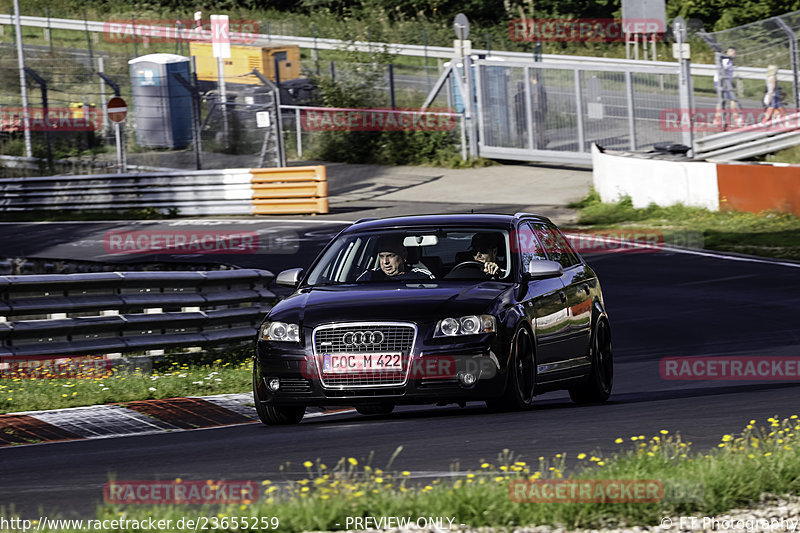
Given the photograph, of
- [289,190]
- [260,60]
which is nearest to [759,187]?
[289,190]

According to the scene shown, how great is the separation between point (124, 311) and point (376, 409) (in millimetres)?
4017

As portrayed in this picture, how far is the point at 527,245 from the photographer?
10406 mm

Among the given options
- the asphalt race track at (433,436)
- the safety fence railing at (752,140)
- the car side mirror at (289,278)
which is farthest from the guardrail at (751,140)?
the car side mirror at (289,278)

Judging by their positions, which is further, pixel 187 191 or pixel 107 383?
pixel 187 191

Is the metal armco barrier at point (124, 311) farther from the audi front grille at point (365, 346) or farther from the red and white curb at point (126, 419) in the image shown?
the audi front grille at point (365, 346)

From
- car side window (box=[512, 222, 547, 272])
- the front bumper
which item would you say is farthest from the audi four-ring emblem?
car side window (box=[512, 222, 547, 272])

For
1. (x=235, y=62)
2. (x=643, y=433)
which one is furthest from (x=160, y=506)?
(x=235, y=62)

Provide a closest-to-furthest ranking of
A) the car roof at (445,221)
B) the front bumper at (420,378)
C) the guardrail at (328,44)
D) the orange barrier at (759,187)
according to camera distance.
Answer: the front bumper at (420,378)
the car roof at (445,221)
the orange barrier at (759,187)
the guardrail at (328,44)

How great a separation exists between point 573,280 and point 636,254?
41.0ft

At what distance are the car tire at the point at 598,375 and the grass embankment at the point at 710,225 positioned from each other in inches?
448

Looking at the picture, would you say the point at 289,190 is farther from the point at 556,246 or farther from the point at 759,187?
the point at 556,246

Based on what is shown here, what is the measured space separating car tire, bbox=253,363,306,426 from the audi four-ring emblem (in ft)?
2.50

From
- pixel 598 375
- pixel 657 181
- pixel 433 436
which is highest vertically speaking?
pixel 433 436

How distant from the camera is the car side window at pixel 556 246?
10859 mm
